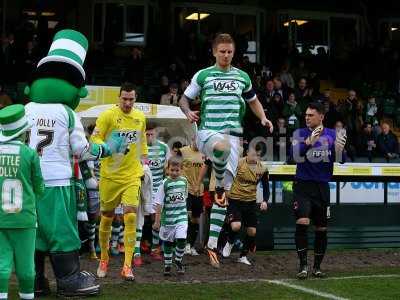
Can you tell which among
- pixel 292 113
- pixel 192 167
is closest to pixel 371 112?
pixel 292 113

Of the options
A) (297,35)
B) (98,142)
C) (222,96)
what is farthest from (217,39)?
(297,35)

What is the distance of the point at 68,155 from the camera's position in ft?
27.1

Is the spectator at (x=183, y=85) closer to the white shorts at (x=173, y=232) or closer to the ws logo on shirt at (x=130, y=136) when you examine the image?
the white shorts at (x=173, y=232)

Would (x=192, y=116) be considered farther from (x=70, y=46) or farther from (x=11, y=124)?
(x=11, y=124)

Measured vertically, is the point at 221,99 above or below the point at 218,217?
above

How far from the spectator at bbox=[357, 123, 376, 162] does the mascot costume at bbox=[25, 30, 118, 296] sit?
1120 cm

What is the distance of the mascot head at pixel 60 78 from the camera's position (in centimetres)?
831

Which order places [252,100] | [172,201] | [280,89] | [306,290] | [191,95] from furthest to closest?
[280,89] < [172,201] < [306,290] < [252,100] < [191,95]

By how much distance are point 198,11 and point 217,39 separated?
18.5 meters

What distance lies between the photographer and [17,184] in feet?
22.8

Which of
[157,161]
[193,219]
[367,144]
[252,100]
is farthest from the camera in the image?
[367,144]

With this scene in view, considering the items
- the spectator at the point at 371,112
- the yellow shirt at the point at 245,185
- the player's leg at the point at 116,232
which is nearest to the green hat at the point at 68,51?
the player's leg at the point at 116,232

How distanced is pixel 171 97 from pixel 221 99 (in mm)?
9381

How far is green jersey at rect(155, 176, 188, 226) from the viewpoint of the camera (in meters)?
10.3
